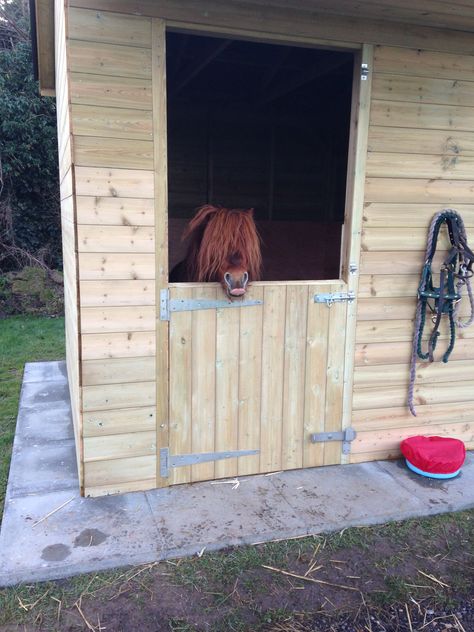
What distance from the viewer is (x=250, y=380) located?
288 cm

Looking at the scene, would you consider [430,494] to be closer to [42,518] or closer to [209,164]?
[42,518]

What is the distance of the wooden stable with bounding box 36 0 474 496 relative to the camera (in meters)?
2.43

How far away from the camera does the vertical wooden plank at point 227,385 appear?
9.11 feet

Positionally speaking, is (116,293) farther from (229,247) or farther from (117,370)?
(229,247)

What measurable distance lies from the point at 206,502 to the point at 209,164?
3636mm

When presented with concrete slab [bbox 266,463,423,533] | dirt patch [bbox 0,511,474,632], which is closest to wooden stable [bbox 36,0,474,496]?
concrete slab [bbox 266,463,423,533]

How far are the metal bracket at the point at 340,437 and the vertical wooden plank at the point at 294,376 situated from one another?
8cm

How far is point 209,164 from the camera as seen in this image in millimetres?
5277

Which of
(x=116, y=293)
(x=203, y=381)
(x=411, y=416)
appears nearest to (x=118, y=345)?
(x=116, y=293)

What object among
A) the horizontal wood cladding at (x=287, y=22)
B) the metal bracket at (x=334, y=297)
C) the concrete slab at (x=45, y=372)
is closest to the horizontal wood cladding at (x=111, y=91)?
the horizontal wood cladding at (x=287, y=22)

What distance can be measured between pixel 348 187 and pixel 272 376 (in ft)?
3.71

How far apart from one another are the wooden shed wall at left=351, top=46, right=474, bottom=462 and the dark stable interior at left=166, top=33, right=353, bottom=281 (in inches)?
70.9

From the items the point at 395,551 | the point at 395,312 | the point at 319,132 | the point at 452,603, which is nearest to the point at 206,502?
the point at 395,551

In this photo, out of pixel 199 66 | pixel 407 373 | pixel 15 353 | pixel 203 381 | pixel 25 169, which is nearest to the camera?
pixel 203 381
